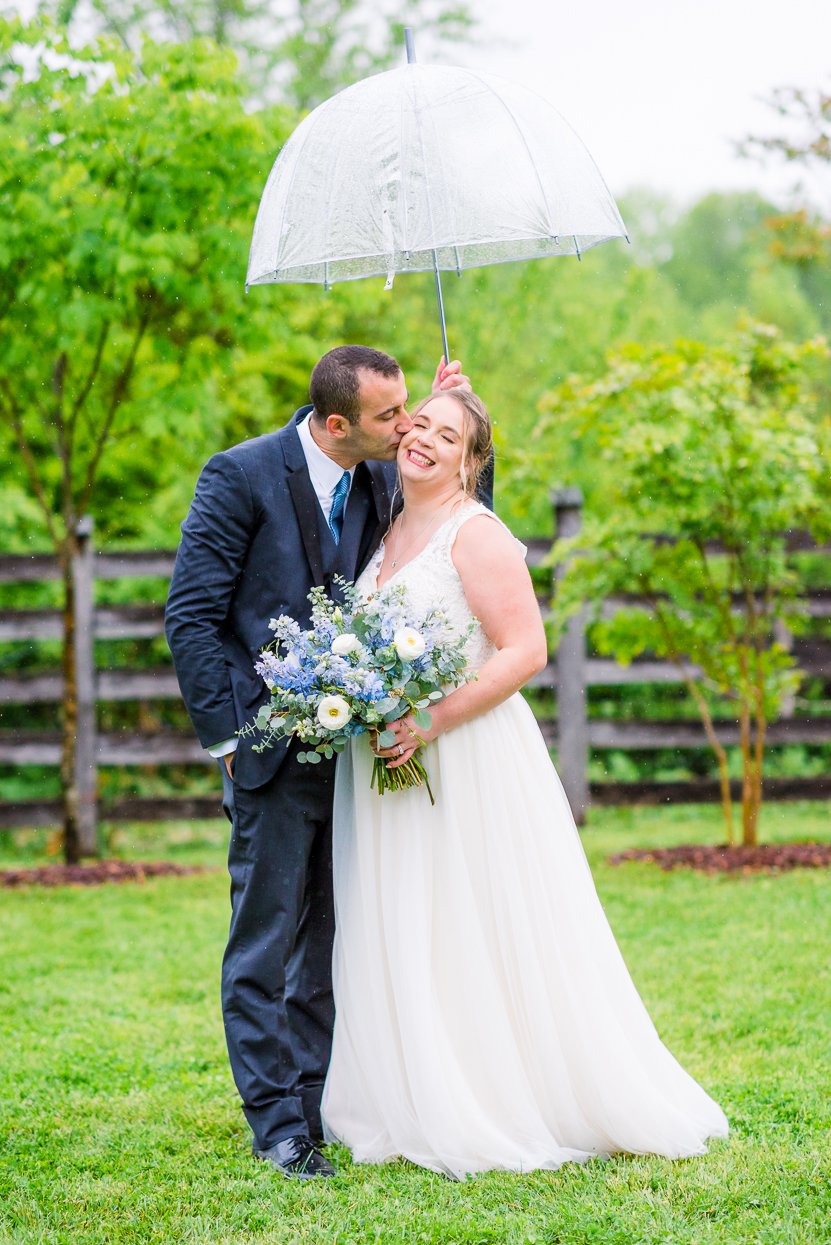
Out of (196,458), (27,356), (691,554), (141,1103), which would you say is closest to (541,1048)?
(141,1103)

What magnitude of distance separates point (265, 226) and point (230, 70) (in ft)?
13.5

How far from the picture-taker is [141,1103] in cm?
423

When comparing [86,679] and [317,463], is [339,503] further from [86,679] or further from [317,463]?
[86,679]

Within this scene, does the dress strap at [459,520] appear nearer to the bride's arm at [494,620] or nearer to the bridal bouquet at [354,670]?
the bride's arm at [494,620]

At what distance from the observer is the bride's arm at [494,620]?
361cm

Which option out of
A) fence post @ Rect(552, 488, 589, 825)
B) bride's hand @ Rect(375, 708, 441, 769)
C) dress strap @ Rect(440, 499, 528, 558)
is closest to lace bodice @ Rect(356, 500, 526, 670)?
dress strap @ Rect(440, 499, 528, 558)

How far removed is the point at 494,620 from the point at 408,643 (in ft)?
1.29

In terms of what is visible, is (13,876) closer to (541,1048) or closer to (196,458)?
(196,458)

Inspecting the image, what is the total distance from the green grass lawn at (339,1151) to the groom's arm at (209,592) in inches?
46.2

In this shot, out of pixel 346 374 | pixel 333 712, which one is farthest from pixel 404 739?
pixel 346 374

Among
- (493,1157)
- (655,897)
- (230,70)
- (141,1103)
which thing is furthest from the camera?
(230,70)

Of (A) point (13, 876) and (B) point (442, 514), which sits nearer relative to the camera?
(B) point (442, 514)

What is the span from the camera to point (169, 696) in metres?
9.14

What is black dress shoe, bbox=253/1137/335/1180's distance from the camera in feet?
11.6
